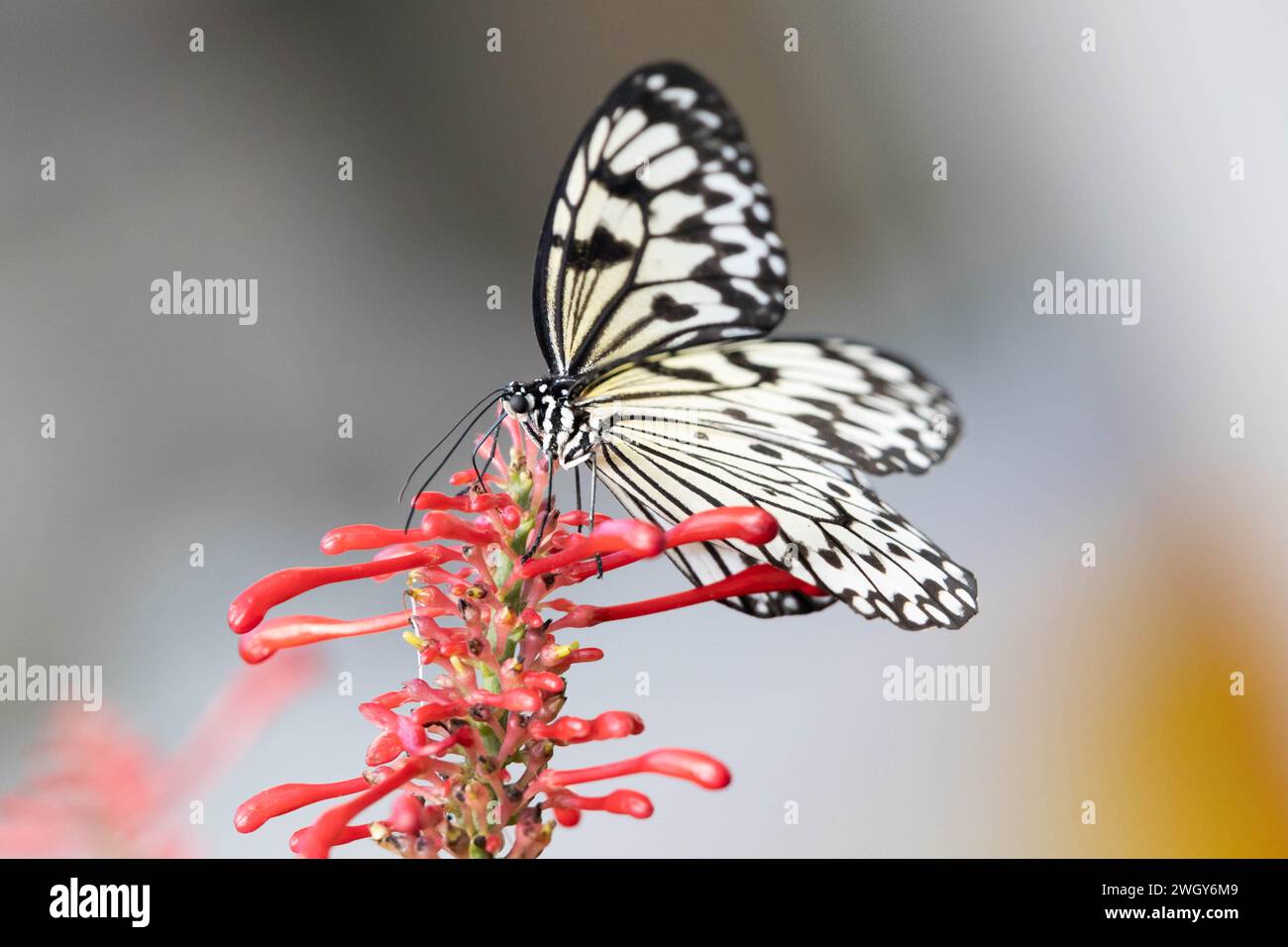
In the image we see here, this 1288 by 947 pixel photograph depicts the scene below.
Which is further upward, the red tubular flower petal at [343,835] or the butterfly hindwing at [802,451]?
the butterfly hindwing at [802,451]

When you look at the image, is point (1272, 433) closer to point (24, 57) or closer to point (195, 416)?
point (195, 416)

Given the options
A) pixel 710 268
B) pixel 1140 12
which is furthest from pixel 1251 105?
pixel 710 268

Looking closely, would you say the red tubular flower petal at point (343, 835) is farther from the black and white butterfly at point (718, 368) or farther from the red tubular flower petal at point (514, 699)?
the black and white butterfly at point (718, 368)

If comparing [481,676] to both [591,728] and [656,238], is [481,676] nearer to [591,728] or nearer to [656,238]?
[591,728]

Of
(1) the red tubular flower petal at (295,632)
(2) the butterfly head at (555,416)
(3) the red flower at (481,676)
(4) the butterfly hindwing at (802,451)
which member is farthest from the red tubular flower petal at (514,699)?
(4) the butterfly hindwing at (802,451)
